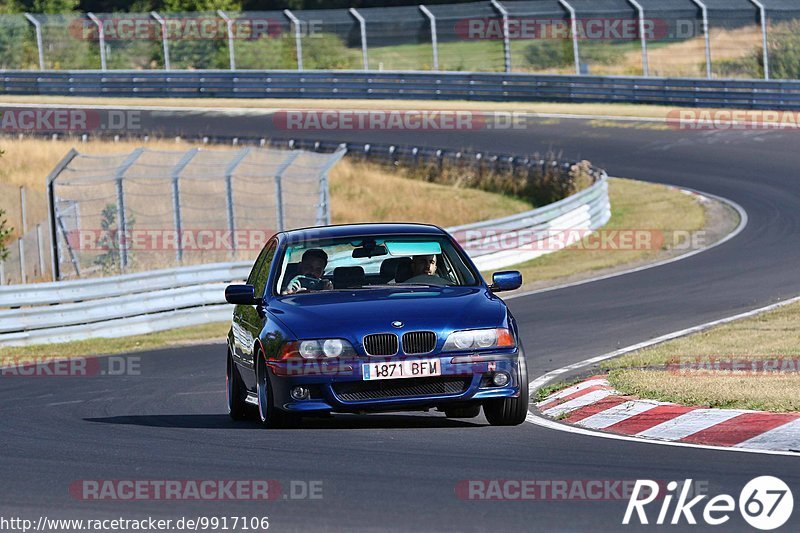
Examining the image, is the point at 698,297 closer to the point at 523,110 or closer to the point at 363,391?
the point at 363,391

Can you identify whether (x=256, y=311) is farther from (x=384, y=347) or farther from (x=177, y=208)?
(x=177, y=208)

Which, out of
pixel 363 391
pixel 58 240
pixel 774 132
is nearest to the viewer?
pixel 363 391

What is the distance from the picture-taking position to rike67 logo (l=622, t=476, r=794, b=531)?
595 cm

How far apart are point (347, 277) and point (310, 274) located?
29cm

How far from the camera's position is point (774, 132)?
3334 centimetres

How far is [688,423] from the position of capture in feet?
28.6

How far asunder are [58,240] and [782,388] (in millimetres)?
15427

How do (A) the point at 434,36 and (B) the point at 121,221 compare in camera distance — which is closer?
(B) the point at 121,221

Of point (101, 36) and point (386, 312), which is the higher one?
point (101, 36)

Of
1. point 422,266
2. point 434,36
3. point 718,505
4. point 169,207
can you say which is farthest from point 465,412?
point 434,36

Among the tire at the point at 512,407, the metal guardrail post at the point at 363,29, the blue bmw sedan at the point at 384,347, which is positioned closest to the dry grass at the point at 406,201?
the metal guardrail post at the point at 363,29

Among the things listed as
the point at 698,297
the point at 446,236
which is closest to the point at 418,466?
the point at 446,236

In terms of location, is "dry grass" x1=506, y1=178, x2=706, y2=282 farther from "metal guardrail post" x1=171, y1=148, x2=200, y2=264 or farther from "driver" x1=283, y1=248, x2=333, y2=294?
"driver" x1=283, y1=248, x2=333, y2=294

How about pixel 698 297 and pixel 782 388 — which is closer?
pixel 782 388
